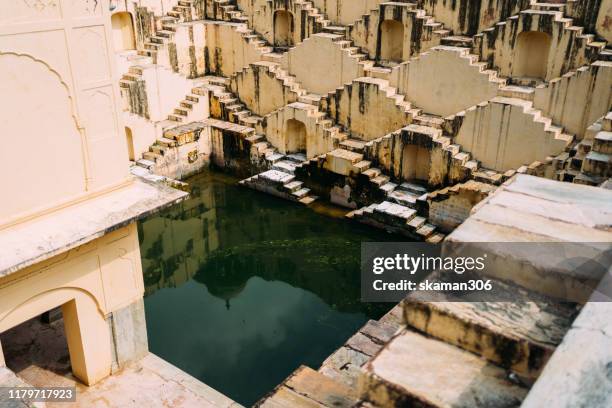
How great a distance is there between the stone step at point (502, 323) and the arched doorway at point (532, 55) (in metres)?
10.8

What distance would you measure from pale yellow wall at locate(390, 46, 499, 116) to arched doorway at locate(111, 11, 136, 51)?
7.90m

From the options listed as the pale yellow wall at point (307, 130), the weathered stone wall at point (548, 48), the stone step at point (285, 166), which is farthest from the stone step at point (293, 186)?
the weathered stone wall at point (548, 48)

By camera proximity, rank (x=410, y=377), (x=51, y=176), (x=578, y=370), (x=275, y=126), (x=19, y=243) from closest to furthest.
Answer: (x=578, y=370), (x=410, y=377), (x=19, y=243), (x=51, y=176), (x=275, y=126)

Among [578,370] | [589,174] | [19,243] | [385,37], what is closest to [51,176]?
[19,243]

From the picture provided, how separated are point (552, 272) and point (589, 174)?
16.9ft

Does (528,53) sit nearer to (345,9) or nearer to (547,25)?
(547,25)

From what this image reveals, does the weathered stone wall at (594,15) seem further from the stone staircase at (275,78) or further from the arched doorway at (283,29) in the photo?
the arched doorway at (283,29)

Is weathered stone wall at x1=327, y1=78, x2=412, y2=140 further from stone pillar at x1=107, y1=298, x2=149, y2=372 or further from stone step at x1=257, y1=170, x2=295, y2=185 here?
stone pillar at x1=107, y1=298, x2=149, y2=372

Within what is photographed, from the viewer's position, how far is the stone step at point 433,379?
2.30 metres

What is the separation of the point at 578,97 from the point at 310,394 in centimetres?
964

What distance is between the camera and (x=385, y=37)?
14.4 meters

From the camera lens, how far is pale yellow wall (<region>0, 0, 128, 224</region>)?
538 centimetres

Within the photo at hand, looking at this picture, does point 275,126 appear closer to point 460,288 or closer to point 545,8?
point 545,8

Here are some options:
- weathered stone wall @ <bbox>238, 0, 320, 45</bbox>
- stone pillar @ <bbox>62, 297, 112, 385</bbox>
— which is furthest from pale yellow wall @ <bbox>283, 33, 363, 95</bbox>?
stone pillar @ <bbox>62, 297, 112, 385</bbox>
